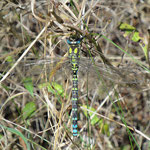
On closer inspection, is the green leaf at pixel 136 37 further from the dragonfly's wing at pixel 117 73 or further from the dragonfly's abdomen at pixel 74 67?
the dragonfly's abdomen at pixel 74 67

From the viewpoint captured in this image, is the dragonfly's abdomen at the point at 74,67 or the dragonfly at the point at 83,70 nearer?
the dragonfly's abdomen at the point at 74,67

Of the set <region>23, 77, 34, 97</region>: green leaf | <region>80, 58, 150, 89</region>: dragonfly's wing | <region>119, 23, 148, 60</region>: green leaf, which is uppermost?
<region>119, 23, 148, 60</region>: green leaf

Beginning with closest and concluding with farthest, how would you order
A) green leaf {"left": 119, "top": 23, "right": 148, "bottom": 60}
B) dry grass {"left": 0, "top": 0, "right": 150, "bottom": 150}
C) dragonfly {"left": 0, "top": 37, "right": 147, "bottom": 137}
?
dry grass {"left": 0, "top": 0, "right": 150, "bottom": 150}, dragonfly {"left": 0, "top": 37, "right": 147, "bottom": 137}, green leaf {"left": 119, "top": 23, "right": 148, "bottom": 60}

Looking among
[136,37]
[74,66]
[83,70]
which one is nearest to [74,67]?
[74,66]

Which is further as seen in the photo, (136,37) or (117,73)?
(136,37)

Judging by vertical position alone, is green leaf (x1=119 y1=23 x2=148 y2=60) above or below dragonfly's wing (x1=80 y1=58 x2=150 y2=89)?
above

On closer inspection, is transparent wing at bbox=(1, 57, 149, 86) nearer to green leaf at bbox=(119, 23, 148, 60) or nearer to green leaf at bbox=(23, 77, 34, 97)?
green leaf at bbox=(23, 77, 34, 97)

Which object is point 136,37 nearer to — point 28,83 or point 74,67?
point 74,67

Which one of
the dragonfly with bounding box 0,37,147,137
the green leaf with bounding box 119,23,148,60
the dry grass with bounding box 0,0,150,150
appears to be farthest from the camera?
the green leaf with bounding box 119,23,148,60

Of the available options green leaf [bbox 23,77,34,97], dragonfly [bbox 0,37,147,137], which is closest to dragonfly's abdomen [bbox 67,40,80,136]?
dragonfly [bbox 0,37,147,137]

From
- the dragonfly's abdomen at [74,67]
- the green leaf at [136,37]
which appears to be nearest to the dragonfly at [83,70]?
the dragonfly's abdomen at [74,67]

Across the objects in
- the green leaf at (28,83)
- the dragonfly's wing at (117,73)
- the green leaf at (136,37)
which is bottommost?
the green leaf at (28,83)
